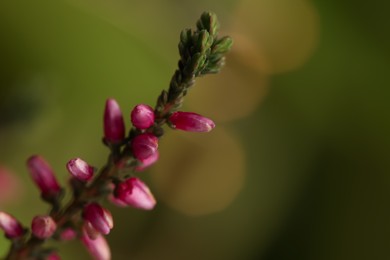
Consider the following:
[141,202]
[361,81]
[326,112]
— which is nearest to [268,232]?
[326,112]

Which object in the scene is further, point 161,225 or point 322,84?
point 322,84

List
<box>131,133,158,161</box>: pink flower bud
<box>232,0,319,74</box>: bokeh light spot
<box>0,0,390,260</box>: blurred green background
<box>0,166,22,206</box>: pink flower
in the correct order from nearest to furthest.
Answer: <box>131,133,158,161</box>: pink flower bud, <box>0,166,22,206</box>: pink flower, <box>0,0,390,260</box>: blurred green background, <box>232,0,319,74</box>: bokeh light spot

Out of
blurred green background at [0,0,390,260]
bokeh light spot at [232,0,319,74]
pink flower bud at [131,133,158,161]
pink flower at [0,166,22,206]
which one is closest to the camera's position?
pink flower bud at [131,133,158,161]

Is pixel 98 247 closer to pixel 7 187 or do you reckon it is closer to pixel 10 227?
pixel 10 227

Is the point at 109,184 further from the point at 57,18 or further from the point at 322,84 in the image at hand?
the point at 322,84

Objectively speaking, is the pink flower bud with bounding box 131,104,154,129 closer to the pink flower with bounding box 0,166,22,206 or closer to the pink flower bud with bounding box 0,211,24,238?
the pink flower bud with bounding box 0,211,24,238

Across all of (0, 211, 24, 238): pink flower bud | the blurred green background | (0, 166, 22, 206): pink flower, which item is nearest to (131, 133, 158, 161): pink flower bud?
(0, 211, 24, 238): pink flower bud
